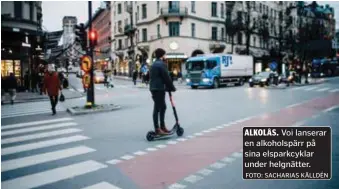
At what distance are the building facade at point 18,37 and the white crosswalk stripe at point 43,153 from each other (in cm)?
1411

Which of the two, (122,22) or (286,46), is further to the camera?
(122,22)

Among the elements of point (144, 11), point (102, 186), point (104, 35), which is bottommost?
point (102, 186)

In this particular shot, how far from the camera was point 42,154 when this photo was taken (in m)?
6.73

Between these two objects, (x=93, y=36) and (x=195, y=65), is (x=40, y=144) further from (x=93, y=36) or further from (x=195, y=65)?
(x=195, y=65)

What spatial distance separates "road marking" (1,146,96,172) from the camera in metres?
6.00

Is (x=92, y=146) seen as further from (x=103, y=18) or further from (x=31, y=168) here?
(x=103, y=18)

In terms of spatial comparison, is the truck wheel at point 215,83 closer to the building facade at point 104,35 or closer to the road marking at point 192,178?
the road marking at point 192,178

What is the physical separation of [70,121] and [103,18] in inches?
2932

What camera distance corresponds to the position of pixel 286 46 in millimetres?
47844

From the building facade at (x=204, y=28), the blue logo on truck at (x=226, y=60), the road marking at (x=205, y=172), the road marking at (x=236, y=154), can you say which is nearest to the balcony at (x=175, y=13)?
the building facade at (x=204, y=28)

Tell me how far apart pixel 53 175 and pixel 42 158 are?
1186 mm

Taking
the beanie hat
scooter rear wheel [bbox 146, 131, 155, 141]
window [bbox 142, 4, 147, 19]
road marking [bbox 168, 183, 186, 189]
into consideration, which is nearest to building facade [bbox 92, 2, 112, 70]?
window [bbox 142, 4, 147, 19]

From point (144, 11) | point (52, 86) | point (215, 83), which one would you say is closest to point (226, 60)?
point (215, 83)

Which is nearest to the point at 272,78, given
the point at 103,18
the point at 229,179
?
Result: the point at 229,179
